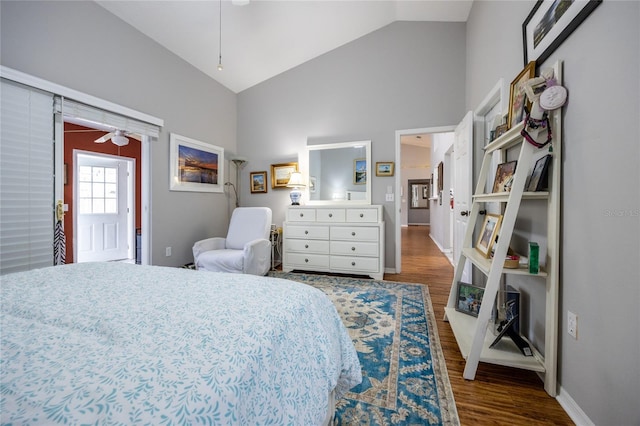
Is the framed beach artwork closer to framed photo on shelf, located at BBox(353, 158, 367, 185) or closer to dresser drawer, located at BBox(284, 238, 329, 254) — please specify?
dresser drawer, located at BBox(284, 238, 329, 254)

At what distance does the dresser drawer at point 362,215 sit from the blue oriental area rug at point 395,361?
0.91 m

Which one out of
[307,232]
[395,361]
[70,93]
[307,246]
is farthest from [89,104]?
[395,361]

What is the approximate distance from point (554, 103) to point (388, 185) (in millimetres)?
2338

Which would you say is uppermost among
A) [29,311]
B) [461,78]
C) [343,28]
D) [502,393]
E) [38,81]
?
[343,28]

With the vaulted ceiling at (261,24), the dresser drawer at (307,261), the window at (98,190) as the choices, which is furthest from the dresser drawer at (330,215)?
the window at (98,190)

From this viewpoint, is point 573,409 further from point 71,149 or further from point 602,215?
point 71,149

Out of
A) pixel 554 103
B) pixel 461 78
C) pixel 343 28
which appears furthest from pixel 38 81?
pixel 461 78

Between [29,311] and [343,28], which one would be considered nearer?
[29,311]

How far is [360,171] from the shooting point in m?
3.70

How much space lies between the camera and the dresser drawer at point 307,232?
3.44 metres

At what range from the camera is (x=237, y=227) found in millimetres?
3453

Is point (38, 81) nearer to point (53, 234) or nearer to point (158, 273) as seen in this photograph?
point (53, 234)

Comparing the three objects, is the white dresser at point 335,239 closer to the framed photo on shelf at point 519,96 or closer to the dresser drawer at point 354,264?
the dresser drawer at point 354,264

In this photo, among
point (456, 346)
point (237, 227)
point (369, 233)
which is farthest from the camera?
point (237, 227)
